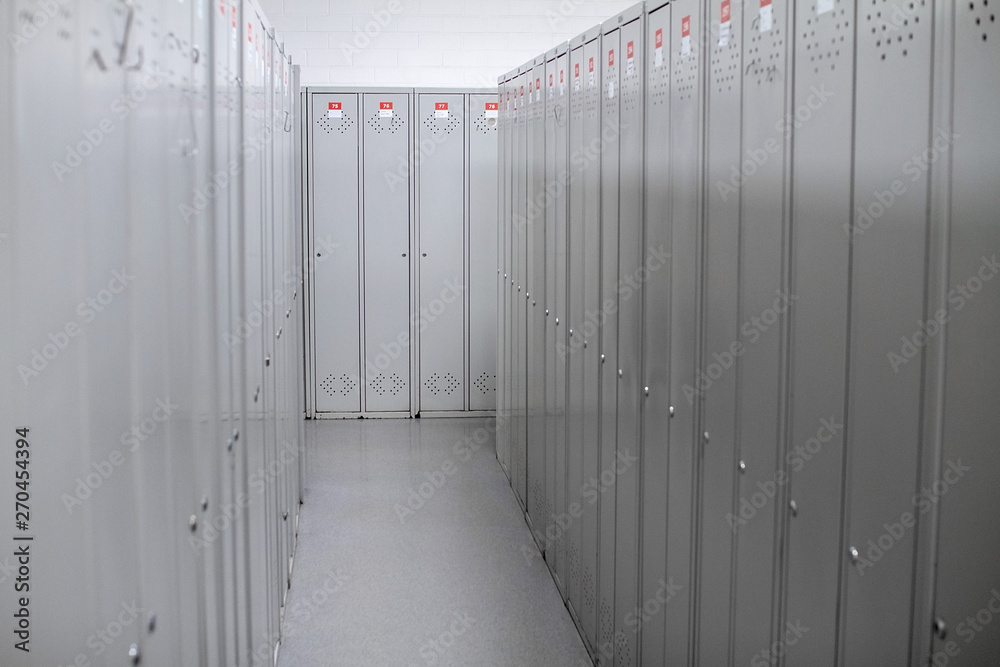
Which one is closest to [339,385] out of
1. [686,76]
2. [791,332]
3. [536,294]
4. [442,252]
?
[442,252]

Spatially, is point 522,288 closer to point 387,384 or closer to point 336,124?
point 387,384

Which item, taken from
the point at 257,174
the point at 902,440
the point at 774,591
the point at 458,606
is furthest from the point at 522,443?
the point at 902,440

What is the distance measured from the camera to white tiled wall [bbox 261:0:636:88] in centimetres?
783

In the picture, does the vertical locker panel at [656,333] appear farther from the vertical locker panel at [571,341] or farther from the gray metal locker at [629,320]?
the vertical locker panel at [571,341]

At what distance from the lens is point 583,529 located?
3609mm

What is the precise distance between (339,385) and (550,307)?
3.25 meters

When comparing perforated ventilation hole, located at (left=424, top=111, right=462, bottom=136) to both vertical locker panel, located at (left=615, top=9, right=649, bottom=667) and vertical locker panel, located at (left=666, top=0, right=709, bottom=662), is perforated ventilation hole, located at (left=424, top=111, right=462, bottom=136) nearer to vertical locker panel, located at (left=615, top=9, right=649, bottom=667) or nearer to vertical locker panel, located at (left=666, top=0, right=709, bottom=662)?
vertical locker panel, located at (left=615, top=9, right=649, bottom=667)

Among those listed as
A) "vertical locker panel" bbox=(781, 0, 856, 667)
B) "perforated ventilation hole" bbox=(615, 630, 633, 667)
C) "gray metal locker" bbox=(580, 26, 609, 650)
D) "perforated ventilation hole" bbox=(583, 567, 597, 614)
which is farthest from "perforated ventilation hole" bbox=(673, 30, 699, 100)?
"perforated ventilation hole" bbox=(583, 567, 597, 614)

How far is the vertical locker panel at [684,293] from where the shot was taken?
2.30 m

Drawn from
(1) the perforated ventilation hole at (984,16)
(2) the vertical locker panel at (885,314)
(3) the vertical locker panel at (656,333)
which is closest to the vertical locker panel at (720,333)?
(3) the vertical locker panel at (656,333)

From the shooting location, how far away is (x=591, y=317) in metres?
3.40

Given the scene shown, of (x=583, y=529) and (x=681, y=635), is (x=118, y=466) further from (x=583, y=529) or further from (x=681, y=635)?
(x=583, y=529)

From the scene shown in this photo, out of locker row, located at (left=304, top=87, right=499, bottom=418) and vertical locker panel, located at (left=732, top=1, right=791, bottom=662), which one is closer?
vertical locker panel, located at (left=732, top=1, right=791, bottom=662)

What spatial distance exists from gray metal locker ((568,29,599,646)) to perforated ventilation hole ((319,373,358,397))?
136 inches
